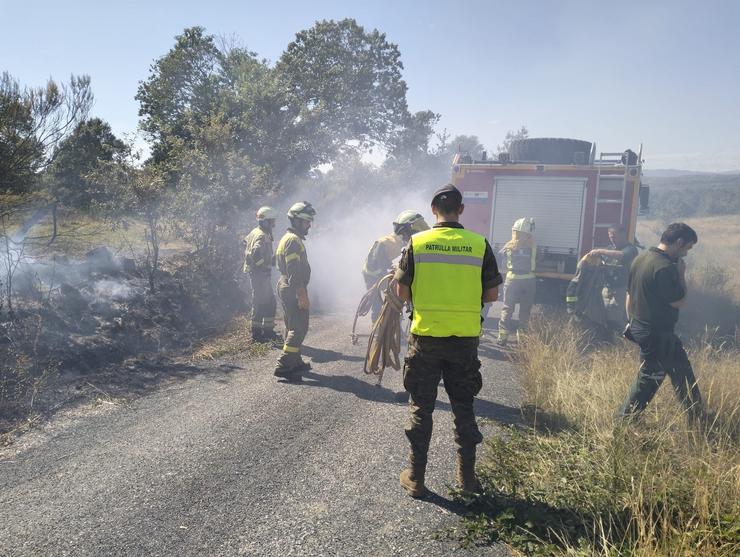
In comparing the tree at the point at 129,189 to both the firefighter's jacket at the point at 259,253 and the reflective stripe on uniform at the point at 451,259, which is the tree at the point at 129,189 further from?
the reflective stripe on uniform at the point at 451,259

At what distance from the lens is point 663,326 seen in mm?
4289

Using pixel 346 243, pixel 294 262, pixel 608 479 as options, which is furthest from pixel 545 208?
pixel 346 243

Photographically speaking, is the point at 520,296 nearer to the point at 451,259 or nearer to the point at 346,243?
the point at 451,259

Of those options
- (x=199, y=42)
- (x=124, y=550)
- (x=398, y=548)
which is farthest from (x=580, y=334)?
(x=199, y=42)

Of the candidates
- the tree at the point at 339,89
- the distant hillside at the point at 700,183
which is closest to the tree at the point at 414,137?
the tree at the point at 339,89

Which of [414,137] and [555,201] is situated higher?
[414,137]

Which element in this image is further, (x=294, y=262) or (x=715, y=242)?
(x=715, y=242)

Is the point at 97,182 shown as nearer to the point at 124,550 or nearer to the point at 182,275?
the point at 182,275

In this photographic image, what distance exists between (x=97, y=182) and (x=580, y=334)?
8.18 m

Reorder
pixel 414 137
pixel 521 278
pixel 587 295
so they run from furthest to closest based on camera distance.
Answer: pixel 414 137 → pixel 521 278 → pixel 587 295

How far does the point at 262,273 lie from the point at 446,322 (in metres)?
4.55

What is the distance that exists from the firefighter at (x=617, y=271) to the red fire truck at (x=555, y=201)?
23.0 inches

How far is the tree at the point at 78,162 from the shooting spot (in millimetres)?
10102

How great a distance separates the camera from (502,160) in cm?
947
